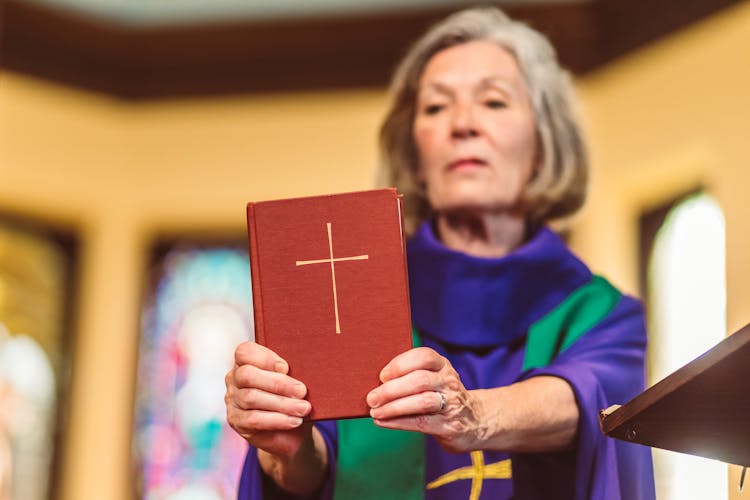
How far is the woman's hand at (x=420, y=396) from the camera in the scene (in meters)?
2.03

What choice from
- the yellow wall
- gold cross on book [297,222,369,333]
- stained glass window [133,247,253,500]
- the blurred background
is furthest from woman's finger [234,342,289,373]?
stained glass window [133,247,253,500]

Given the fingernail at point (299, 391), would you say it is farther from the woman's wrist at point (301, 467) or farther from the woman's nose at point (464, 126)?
the woman's nose at point (464, 126)

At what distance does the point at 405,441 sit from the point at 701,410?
37.3 inches

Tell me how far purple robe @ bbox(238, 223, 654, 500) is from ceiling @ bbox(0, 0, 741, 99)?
402 cm

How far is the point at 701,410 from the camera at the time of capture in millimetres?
1864

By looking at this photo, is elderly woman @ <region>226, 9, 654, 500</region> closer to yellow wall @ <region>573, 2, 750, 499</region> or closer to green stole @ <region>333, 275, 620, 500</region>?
green stole @ <region>333, 275, 620, 500</region>

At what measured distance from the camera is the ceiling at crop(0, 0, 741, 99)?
676 cm

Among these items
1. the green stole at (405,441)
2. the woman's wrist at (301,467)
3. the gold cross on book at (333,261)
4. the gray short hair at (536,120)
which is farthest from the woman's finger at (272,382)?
the gray short hair at (536,120)

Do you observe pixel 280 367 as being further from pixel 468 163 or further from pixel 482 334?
pixel 468 163

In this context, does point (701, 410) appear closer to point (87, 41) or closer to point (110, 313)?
point (110, 313)

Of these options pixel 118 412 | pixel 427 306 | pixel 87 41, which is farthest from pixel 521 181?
pixel 87 41

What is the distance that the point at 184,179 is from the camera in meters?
7.01

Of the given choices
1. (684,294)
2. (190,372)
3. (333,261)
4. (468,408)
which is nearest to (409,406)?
(468,408)

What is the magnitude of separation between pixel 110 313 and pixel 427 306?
425 centimetres
